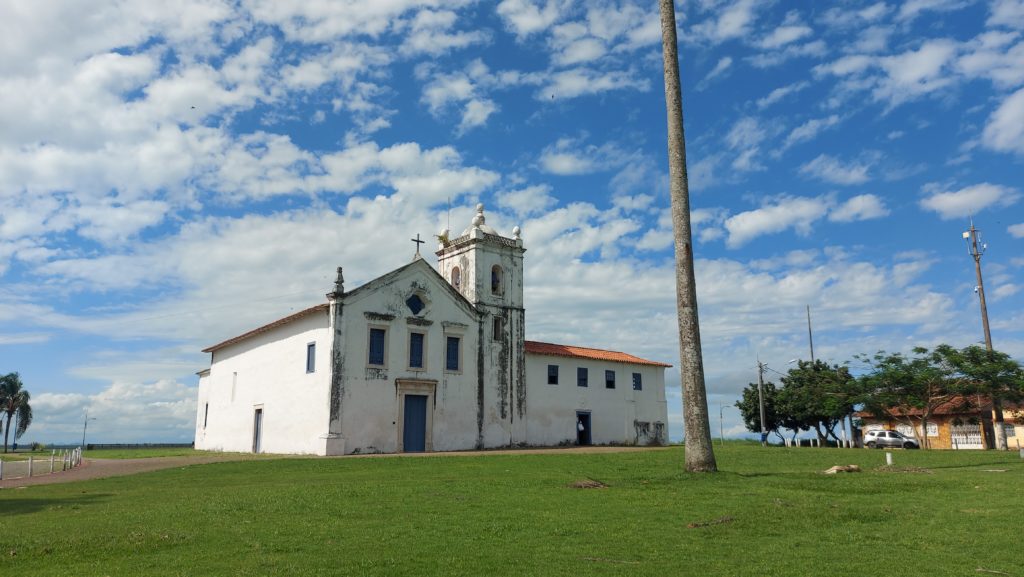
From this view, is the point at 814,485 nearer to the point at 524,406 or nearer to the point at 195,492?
the point at 195,492

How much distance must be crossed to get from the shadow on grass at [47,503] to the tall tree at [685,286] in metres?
13.1

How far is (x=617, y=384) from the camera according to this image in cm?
4616

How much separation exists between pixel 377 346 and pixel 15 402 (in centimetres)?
4916

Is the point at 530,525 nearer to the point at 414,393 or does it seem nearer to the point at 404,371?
the point at 404,371

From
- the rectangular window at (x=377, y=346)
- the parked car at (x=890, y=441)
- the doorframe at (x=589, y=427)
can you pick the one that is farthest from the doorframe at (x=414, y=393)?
the parked car at (x=890, y=441)

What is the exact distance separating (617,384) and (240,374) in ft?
71.4

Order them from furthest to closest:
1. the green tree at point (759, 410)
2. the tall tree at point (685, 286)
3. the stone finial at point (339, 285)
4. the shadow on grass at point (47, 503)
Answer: the green tree at point (759, 410)
the stone finial at point (339, 285)
the tall tree at point (685, 286)
the shadow on grass at point (47, 503)

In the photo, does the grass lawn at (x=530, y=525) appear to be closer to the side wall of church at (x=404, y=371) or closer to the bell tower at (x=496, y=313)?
the side wall of church at (x=404, y=371)

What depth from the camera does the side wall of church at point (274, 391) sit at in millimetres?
34656

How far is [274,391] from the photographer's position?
38281 millimetres

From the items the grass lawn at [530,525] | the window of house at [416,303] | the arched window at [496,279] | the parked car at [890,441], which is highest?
the arched window at [496,279]

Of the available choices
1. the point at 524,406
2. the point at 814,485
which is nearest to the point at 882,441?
the point at 524,406

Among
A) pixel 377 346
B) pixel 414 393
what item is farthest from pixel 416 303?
pixel 414 393

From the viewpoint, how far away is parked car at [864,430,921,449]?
44.9 metres
